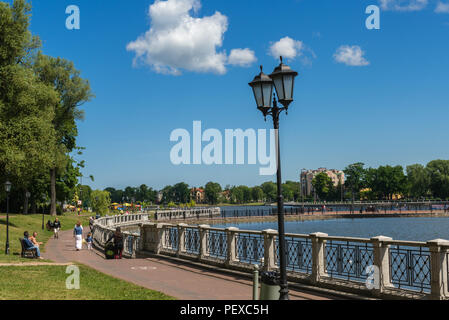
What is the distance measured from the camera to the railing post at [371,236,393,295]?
9.91 m

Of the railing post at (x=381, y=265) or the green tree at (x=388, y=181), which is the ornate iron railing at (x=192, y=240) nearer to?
the railing post at (x=381, y=265)

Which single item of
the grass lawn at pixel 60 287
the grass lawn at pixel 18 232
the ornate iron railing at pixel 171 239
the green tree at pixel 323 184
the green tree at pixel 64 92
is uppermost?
the green tree at pixel 64 92

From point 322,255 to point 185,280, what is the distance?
4.34m

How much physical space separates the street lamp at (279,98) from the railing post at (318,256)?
90.7 inches

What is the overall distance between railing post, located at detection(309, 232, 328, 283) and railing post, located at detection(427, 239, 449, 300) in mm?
3153

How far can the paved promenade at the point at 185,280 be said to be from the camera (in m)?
11.1

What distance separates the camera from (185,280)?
44.3 feet

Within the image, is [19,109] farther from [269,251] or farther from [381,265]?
[381,265]

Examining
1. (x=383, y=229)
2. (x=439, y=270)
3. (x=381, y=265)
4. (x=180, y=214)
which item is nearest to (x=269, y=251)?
(x=381, y=265)

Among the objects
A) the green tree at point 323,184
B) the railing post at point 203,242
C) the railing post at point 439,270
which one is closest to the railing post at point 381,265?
the railing post at point 439,270

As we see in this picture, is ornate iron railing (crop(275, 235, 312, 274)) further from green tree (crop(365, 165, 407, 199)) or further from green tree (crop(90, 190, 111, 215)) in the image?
green tree (crop(365, 165, 407, 199))

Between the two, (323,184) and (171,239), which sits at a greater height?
(323,184)

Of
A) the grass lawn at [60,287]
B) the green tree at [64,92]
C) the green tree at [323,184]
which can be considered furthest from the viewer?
the green tree at [323,184]

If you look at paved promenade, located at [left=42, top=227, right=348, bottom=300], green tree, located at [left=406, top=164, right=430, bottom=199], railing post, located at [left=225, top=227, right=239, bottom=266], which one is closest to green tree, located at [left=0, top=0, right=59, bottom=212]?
paved promenade, located at [left=42, top=227, right=348, bottom=300]
